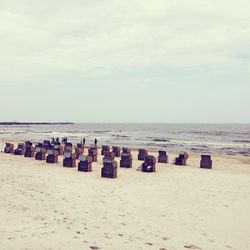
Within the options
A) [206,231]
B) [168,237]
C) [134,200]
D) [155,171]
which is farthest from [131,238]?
[155,171]

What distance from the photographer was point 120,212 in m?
→ 9.34

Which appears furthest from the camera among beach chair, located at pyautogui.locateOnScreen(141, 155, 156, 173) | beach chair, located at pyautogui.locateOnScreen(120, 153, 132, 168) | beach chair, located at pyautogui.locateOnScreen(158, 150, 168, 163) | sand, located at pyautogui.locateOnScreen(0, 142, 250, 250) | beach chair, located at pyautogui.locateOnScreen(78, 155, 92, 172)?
beach chair, located at pyautogui.locateOnScreen(158, 150, 168, 163)

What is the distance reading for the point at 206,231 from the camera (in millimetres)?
8141

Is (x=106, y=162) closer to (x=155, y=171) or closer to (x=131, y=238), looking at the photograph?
(x=155, y=171)

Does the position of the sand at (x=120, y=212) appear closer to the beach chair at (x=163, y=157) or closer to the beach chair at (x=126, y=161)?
the beach chair at (x=126, y=161)

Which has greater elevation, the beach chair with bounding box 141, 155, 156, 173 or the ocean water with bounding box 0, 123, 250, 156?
the beach chair with bounding box 141, 155, 156, 173

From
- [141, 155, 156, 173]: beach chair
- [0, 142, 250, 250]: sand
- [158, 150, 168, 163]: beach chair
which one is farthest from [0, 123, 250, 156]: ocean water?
[0, 142, 250, 250]: sand

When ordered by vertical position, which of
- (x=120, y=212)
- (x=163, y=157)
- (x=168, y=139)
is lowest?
(x=168, y=139)

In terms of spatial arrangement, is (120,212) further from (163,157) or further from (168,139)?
(168,139)

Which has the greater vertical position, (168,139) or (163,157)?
(163,157)

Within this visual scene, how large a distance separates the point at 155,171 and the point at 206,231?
32.1ft

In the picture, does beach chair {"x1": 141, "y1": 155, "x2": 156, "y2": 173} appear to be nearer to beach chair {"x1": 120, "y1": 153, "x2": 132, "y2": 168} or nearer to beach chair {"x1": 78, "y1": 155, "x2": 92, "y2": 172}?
beach chair {"x1": 120, "y1": 153, "x2": 132, "y2": 168}

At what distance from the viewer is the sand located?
714 cm

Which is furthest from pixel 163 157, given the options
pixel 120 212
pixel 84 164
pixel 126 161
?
pixel 120 212
